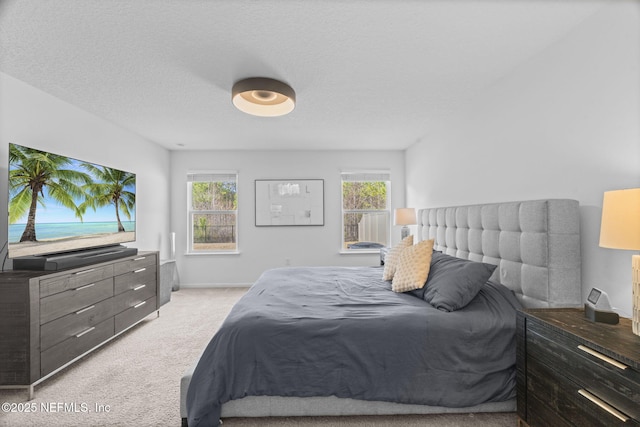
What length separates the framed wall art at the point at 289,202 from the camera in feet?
16.3

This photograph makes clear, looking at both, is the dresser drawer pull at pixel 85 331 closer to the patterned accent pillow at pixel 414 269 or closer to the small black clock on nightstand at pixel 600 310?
the patterned accent pillow at pixel 414 269

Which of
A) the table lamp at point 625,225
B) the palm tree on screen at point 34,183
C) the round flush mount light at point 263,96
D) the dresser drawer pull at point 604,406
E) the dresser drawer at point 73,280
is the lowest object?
the dresser drawer pull at point 604,406

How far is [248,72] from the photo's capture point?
231cm

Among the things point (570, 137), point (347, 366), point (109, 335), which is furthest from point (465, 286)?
point (109, 335)

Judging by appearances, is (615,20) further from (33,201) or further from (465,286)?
(33,201)

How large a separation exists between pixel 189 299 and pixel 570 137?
4708mm

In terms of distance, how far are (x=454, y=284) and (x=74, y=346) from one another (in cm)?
300

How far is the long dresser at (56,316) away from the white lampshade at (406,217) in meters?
3.44

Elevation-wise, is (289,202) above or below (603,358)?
above

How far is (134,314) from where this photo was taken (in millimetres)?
3041

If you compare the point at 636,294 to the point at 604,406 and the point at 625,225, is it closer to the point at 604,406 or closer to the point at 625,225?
the point at 625,225

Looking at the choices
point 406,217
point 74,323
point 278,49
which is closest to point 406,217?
point 406,217

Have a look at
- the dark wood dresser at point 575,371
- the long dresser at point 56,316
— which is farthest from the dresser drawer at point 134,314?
the dark wood dresser at point 575,371

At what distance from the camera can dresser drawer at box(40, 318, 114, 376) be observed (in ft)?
6.70
